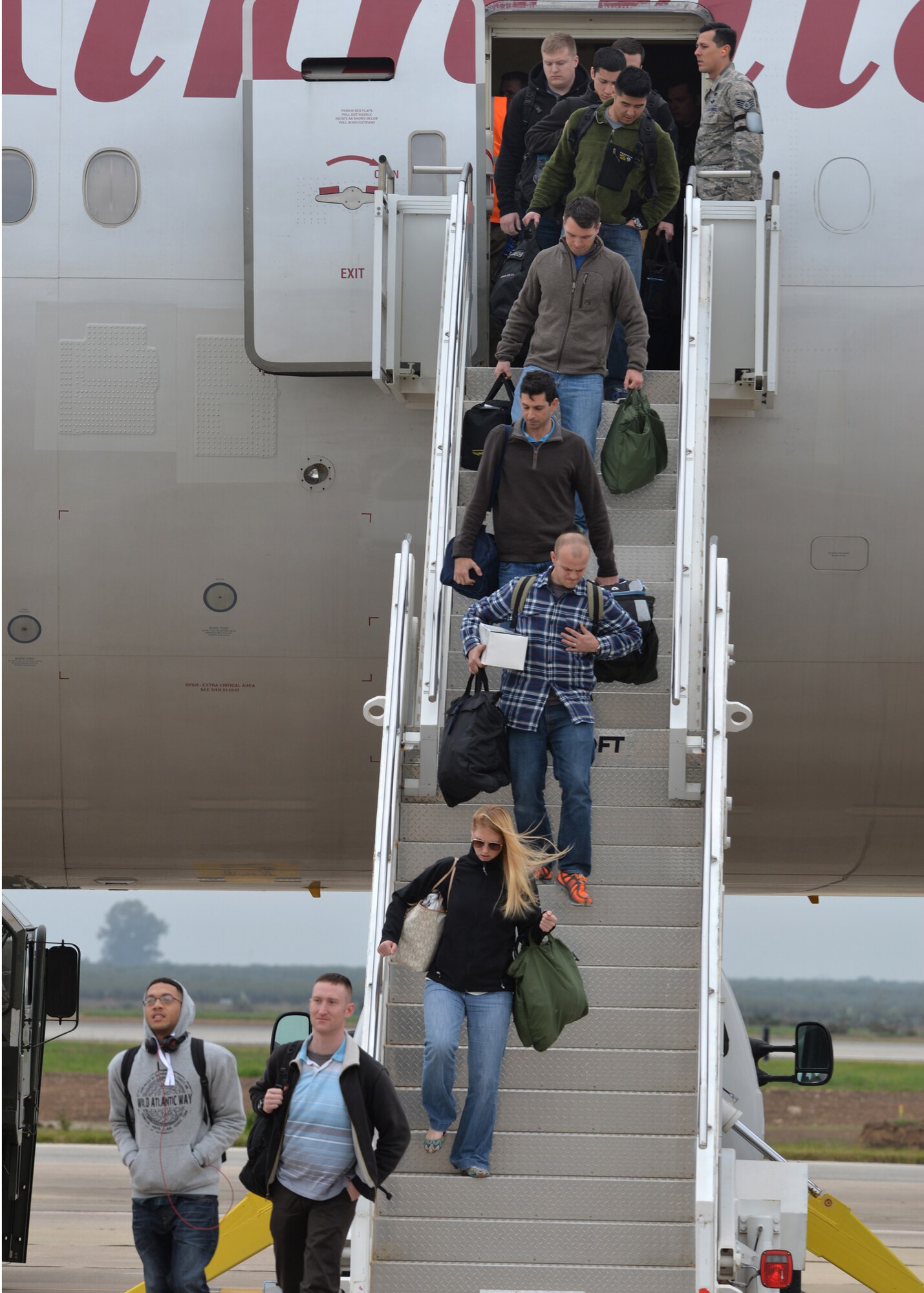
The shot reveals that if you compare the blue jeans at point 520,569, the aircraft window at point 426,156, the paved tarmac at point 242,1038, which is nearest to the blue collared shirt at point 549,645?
the blue jeans at point 520,569

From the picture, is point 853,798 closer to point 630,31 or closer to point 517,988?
point 517,988

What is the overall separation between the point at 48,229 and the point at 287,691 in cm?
278

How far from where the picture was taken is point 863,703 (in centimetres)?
885

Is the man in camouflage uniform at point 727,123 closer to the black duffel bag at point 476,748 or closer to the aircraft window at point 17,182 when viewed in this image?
the black duffel bag at point 476,748

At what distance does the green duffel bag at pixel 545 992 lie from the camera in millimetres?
6055

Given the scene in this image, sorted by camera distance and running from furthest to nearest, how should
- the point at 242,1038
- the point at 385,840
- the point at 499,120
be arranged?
the point at 242,1038, the point at 499,120, the point at 385,840

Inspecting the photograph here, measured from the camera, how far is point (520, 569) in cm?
718

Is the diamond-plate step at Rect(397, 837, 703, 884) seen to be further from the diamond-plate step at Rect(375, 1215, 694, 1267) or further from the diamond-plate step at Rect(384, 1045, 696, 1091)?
the diamond-plate step at Rect(375, 1215, 694, 1267)

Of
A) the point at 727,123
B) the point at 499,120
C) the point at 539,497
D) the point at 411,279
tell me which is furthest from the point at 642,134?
the point at 539,497

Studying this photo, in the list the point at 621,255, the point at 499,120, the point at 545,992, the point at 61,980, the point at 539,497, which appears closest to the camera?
the point at 545,992

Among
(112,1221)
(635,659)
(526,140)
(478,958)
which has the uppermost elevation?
(526,140)

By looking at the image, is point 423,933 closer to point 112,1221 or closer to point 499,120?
point 499,120

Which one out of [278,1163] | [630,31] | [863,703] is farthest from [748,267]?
[278,1163]

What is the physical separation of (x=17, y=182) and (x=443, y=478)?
10.2 ft
